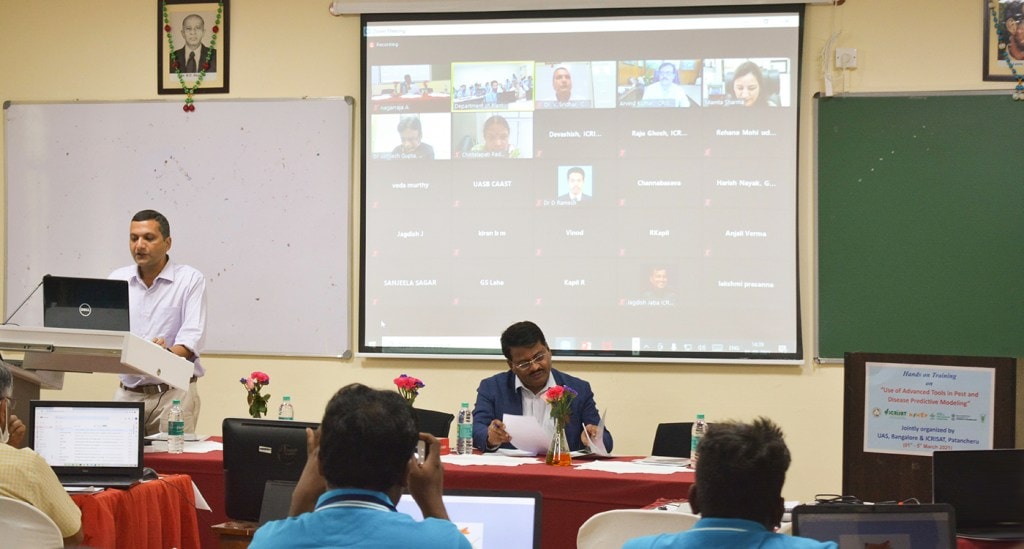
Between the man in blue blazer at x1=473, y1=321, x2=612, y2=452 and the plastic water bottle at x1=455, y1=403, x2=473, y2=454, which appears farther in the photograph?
the man in blue blazer at x1=473, y1=321, x2=612, y2=452

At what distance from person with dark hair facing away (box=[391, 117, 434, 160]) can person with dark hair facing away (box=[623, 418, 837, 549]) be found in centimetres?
423

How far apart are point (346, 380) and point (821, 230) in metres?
2.74

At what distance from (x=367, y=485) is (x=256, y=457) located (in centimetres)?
210

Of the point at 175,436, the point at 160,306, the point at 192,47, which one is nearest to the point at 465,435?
the point at 175,436

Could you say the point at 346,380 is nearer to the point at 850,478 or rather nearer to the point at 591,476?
the point at 591,476

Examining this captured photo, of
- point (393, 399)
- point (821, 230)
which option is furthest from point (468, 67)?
point (393, 399)

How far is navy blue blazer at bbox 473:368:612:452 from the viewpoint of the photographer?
473cm

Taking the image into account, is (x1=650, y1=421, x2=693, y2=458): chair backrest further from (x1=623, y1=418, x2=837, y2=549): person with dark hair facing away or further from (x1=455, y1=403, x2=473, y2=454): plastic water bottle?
(x1=623, y1=418, x2=837, y2=549): person with dark hair facing away

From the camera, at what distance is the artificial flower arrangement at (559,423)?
4.18 m

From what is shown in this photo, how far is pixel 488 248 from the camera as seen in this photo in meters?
5.86

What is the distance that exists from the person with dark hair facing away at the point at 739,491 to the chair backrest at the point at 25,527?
5.76ft

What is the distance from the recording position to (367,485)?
5.76 ft

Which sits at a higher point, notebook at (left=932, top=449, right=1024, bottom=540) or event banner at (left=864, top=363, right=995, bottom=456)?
event banner at (left=864, top=363, right=995, bottom=456)

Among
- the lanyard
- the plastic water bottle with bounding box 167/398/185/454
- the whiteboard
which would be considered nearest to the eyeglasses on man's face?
the plastic water bottle with bounding box 167/398/185/454
